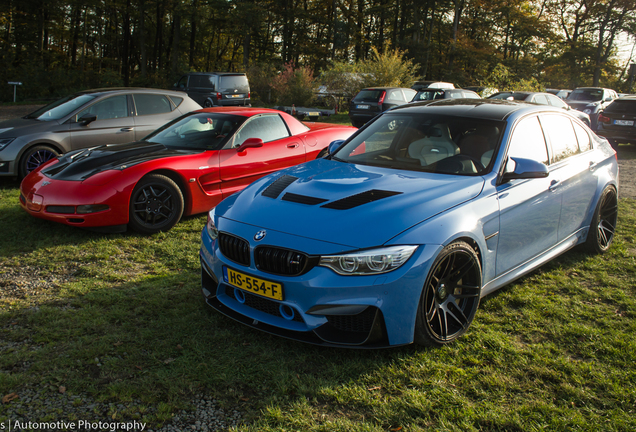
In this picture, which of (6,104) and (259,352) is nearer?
(259,352)

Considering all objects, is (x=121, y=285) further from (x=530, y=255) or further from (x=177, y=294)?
(x=530, y=255)

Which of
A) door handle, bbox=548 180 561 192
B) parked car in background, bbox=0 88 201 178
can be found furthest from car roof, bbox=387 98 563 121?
parked car in background, bbox=0 88 201 178

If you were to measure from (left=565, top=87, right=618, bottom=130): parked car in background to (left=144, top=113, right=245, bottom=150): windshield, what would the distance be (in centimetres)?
1879

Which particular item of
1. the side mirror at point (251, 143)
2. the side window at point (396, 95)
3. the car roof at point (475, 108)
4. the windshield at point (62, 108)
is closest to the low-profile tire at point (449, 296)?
the car roof at point (475, 108)

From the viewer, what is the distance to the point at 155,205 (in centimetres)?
550

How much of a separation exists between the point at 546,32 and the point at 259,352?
181ft

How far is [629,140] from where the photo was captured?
13836mm

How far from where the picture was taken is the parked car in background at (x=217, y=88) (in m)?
19.7

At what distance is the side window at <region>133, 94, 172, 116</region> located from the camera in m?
8.36

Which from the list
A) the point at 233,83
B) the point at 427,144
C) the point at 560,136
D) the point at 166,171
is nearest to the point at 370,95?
the point at 233,83

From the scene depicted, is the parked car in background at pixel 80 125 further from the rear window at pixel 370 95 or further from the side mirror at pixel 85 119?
the rear window at pixel 370 95

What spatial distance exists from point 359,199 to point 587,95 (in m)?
23.5

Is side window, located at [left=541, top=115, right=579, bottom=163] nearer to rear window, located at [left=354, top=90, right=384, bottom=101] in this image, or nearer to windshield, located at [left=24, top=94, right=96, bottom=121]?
windshield, located at [left=24, top=94, right=96, bottom=121]

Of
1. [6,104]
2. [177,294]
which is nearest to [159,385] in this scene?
[177,294]
